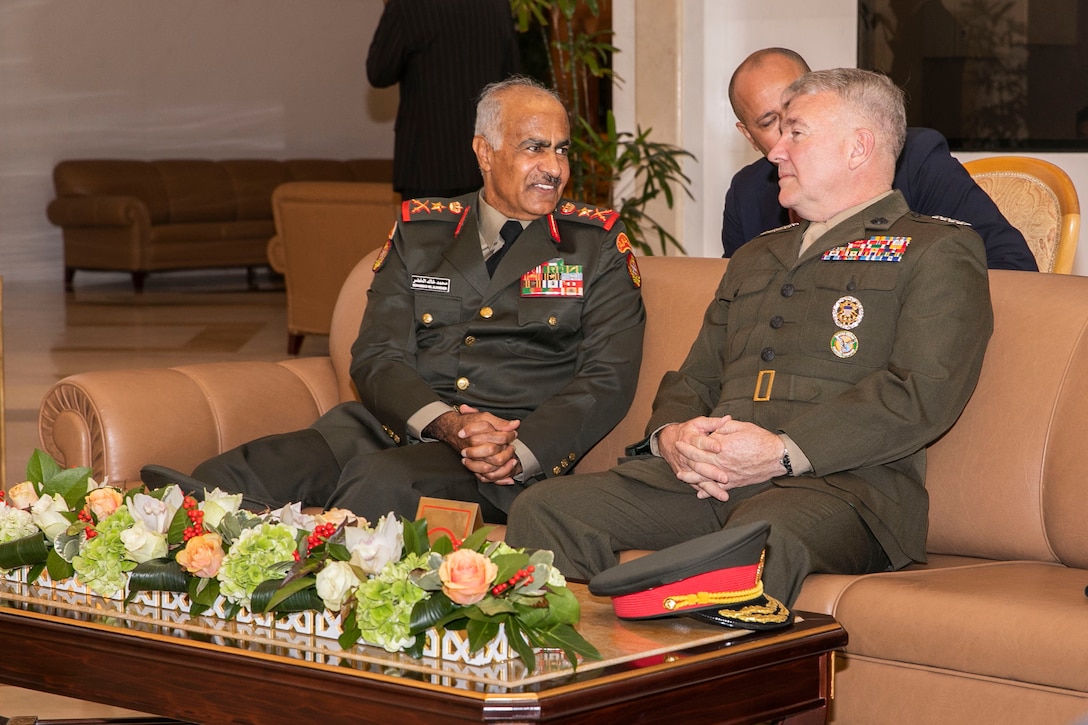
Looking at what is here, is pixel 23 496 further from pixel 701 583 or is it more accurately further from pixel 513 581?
pixel 701 583

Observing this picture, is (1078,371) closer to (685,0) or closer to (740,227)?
(740,227)

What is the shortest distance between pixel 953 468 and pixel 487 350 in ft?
3.52

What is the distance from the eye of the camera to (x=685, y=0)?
567cm

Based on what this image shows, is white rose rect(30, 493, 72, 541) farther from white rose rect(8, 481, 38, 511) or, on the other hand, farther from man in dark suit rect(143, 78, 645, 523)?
man in dark suit rect(143, 78, 645, 523)

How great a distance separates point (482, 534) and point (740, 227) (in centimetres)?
199

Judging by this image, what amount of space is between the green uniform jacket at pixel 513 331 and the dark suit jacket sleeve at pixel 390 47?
264cm

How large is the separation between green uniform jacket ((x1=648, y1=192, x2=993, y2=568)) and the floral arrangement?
2.51ft

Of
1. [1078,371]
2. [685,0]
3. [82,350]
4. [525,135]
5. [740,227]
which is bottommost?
[82,350]

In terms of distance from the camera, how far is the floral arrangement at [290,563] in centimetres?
180

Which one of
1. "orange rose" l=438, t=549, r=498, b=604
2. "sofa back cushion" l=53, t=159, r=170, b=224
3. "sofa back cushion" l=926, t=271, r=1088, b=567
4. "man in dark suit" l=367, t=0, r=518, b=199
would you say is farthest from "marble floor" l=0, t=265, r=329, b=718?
"orange rose" l=438, t=549, r=498, b=604

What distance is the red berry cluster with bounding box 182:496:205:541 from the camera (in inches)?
83.4

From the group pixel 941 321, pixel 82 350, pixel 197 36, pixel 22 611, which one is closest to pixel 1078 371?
pixel 941 321

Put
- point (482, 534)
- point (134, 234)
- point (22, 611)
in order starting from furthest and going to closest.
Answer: point (134, 234), point (22, 611), point (482, 534)

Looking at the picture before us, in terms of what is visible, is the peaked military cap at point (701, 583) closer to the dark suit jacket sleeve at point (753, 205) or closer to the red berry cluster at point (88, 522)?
the red berry cluster at point (88, 522)
